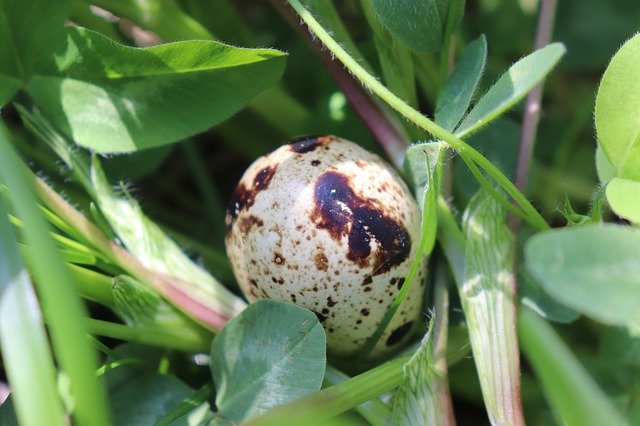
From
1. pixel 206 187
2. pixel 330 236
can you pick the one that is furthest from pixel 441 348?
pixel 206 187

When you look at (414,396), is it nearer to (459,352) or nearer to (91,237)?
(459,352)

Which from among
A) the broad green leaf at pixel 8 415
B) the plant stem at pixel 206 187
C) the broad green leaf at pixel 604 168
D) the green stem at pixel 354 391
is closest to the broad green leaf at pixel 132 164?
the plant stem at pixel 206 187

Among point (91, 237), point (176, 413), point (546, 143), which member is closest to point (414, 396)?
point (176, 413)

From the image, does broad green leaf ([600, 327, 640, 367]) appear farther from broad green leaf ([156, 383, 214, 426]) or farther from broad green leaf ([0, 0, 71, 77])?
→ broad green leaf ([0, 0, 71, 77])

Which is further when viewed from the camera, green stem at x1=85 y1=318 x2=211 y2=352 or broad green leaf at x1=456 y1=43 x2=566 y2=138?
green stem at x1=85 y1=318 x2=211 y2=352

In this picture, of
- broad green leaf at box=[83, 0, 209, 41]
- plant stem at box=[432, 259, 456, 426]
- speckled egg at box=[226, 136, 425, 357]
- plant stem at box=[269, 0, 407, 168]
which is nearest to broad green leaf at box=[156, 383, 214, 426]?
speckled egg at box=[226, 136, 425, 357]
